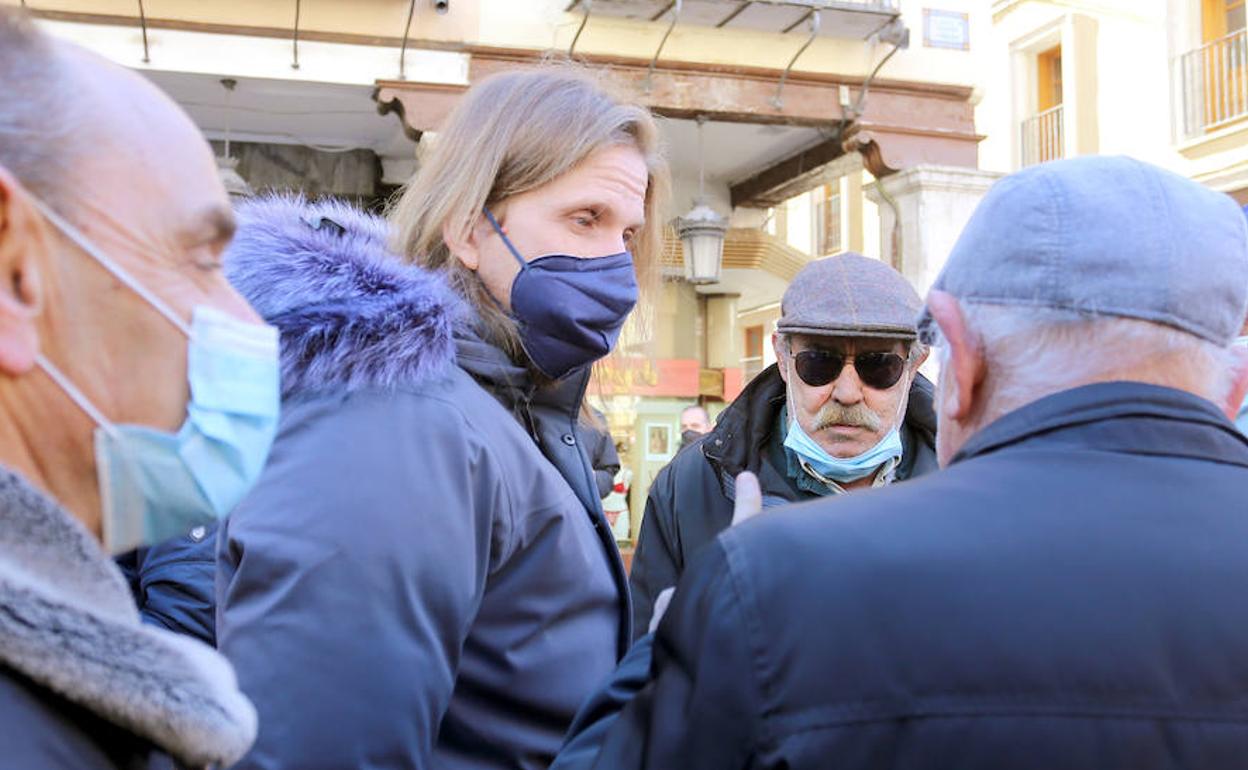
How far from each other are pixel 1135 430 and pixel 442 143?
4.11ft

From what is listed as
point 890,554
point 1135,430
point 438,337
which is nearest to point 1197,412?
point 1135,430

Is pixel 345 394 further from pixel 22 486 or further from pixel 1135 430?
pixel 1135 430

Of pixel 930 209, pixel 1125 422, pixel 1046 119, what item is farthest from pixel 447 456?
pixel 1046 119

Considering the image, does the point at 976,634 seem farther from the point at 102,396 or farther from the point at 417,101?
the point at 417,101

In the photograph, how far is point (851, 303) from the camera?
302 cm

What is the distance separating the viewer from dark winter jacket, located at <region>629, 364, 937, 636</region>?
300 centimetres

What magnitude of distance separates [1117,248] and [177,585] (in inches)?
80.2

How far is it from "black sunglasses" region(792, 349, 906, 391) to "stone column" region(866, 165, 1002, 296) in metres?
4.46

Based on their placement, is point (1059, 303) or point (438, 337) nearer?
point (1059, 303)

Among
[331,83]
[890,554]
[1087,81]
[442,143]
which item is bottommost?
[890,554]

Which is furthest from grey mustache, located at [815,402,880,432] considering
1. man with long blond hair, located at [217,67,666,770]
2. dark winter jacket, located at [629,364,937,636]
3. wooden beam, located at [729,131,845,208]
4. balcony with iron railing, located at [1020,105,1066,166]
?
balcony with iron railing, located at [1020,105,1066,166]

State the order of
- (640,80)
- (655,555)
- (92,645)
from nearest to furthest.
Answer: (92,645) < (655,555) < (640,80)

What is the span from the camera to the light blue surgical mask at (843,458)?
2955 millimetres

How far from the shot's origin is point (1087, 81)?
1714cm
